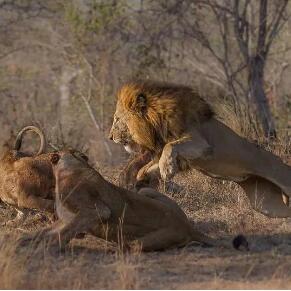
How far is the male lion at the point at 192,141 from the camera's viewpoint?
24.4 ft

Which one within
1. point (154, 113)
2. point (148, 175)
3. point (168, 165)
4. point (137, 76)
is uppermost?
point (154, 113)

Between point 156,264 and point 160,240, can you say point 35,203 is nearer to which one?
point 160,240

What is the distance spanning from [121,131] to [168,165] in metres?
0.58

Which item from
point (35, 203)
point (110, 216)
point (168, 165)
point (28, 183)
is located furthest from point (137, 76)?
point (110, 216)

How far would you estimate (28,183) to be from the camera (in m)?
7.05

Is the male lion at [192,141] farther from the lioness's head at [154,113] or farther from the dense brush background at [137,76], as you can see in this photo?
the dense brush background at [137,76]

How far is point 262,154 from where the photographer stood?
7.70 meters

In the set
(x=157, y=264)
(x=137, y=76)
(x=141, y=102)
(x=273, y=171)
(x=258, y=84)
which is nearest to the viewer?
(x=157, y=264)

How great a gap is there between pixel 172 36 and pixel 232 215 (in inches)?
342

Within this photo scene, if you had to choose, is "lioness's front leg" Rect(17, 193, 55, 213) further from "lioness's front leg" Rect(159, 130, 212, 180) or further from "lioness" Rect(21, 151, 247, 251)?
"lioness's front leg" Rect(159, 130, 212, 180)

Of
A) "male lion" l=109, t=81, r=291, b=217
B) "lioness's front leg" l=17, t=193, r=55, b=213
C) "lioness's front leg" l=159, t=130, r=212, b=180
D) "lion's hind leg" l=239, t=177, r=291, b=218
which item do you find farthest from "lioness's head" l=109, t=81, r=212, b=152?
"lioness's front leg" l=17, t=193, r=55, b=213

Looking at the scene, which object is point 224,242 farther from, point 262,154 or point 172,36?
point 172,36

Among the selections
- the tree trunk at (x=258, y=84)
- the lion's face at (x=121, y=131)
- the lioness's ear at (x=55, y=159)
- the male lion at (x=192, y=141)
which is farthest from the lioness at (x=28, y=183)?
the tree trunk at (x=258, y=84)

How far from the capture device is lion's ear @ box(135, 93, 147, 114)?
24.7 feet
